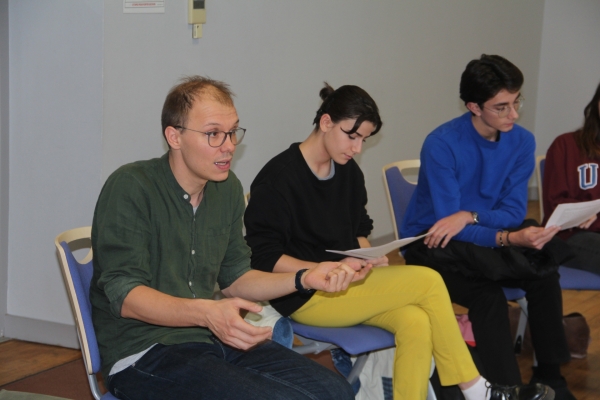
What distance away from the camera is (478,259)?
2.65 meters

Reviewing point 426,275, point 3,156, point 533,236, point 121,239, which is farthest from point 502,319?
point 3,156

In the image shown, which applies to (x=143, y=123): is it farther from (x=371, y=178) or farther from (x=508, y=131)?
(x=371, y=178)

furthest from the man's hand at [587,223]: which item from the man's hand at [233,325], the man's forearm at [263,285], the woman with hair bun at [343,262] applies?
the man's hand at [233,325]

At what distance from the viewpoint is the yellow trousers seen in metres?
2.26

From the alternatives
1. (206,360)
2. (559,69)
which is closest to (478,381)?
(206,360)

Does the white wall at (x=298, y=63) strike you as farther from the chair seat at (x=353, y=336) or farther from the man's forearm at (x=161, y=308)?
the man's forearm at (x=161, y=308)

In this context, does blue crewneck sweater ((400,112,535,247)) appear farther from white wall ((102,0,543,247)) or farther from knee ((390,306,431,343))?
white wall ((102,0,543,247))

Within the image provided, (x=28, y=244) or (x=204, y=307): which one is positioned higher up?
(x=204, y=307)

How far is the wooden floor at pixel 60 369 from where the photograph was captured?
9.21 feet

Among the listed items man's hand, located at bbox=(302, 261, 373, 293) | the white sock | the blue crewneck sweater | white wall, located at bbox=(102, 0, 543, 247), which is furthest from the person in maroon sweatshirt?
man's hand, located at bbox=(302, 261, 373, 293)

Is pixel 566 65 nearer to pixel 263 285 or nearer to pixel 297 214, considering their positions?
pixel 297 214

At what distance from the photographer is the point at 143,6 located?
3.03 meters

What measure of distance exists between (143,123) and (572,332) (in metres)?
2.15

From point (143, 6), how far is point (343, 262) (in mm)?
1512
